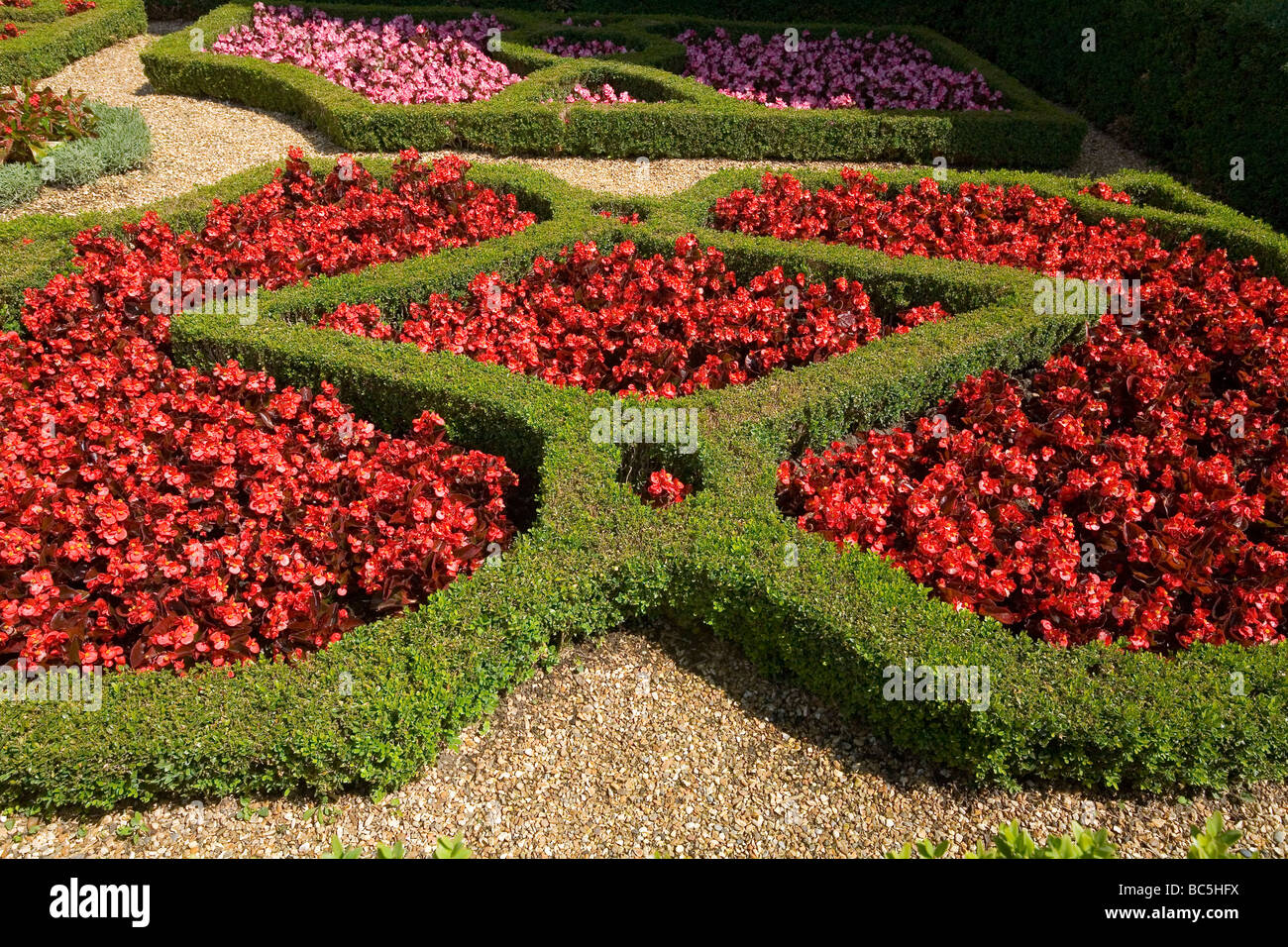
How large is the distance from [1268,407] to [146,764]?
25.0 ft

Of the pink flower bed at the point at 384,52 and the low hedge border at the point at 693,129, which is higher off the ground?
the pink flower bed at the point at 384,52

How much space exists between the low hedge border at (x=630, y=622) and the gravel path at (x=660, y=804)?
14 cm

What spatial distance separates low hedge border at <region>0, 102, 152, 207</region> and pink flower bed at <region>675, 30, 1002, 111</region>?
317 inches

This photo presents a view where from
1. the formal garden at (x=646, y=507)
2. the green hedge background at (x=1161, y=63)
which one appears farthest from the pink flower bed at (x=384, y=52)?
the green hedge background at (x=1161, y=63)

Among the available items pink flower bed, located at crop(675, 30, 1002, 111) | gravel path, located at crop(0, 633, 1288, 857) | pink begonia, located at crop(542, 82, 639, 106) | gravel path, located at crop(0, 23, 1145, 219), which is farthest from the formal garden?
pink flower bed, located at crop(675, 30, 1002, 111)

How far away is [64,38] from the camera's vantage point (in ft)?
52.3

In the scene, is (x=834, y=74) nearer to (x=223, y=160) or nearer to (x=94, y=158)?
(x=223, y=160)

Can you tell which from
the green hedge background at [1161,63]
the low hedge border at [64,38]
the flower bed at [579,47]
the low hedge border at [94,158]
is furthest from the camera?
the flower bed at [579,47]

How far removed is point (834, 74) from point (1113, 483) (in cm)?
1071

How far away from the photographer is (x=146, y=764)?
179 inches

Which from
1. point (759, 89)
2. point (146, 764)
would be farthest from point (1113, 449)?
point (759, 89)

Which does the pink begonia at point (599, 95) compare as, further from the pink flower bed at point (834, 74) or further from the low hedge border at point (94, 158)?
the low hedge border at point (94, 158)

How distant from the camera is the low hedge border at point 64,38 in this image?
14922mm

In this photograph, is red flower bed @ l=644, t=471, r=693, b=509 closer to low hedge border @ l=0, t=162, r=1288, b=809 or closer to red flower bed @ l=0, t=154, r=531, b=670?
low hedge border @ l=0, t=162, r=1288, b=809
